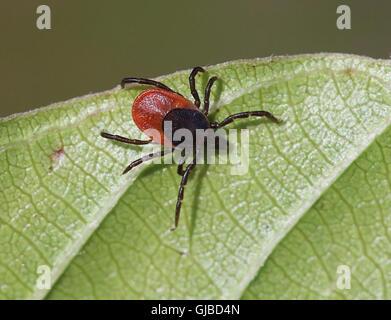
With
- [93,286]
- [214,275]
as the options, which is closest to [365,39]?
[214,275]

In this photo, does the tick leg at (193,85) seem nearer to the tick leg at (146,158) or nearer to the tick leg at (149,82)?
the tick leg at (149,82)

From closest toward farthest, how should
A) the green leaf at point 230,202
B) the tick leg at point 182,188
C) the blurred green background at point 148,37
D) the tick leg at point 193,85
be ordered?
the green leaf at point 230,202, the tick leg at point 182,188, the tick leg at point 193,85, the blurred green background at point 148,37

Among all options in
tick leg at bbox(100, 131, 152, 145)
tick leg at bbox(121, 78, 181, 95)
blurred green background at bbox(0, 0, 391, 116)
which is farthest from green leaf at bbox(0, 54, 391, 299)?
blurred green background at bbox(0, 0, 391, 116)

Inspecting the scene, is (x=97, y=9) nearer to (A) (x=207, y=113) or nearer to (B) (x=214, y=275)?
(A) (x=207, y=113)

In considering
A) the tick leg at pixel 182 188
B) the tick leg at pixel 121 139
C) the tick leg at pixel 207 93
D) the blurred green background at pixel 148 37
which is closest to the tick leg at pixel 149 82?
the tick leg at pixel 207 93

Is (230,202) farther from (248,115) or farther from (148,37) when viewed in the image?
(148,37)
